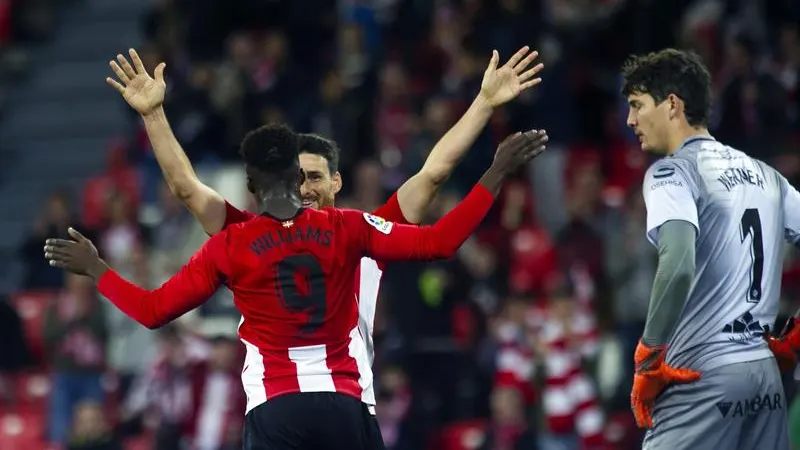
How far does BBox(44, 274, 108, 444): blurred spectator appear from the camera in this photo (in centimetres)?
1377

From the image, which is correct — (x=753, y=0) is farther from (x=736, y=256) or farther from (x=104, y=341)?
(x=736, y=256)

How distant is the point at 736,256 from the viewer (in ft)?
18.8

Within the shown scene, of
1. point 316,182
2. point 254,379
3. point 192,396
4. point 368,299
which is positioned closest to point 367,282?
point 368,299

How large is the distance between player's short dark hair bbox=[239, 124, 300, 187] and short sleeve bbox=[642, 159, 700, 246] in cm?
135

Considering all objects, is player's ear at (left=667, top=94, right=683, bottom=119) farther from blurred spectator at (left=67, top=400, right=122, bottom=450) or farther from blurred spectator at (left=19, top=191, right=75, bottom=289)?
blurred spectator at (left=19, top=191, right=75, bottom=289)

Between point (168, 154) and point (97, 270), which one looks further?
point (168, 154)

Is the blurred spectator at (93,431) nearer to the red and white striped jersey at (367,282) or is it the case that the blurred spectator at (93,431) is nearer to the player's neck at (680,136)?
the red and white striped jersey at (367,282)

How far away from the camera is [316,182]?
A: 6477 mm

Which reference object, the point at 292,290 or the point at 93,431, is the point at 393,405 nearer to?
the point at 93,431

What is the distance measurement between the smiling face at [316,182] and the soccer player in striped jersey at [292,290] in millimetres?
700

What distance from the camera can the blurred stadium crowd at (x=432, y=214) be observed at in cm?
1202

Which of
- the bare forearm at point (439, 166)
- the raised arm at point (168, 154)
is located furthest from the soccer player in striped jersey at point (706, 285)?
the raised arm at point (168, 154)

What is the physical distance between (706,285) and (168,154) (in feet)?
7.23

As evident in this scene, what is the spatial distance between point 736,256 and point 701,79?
0.71 meters
